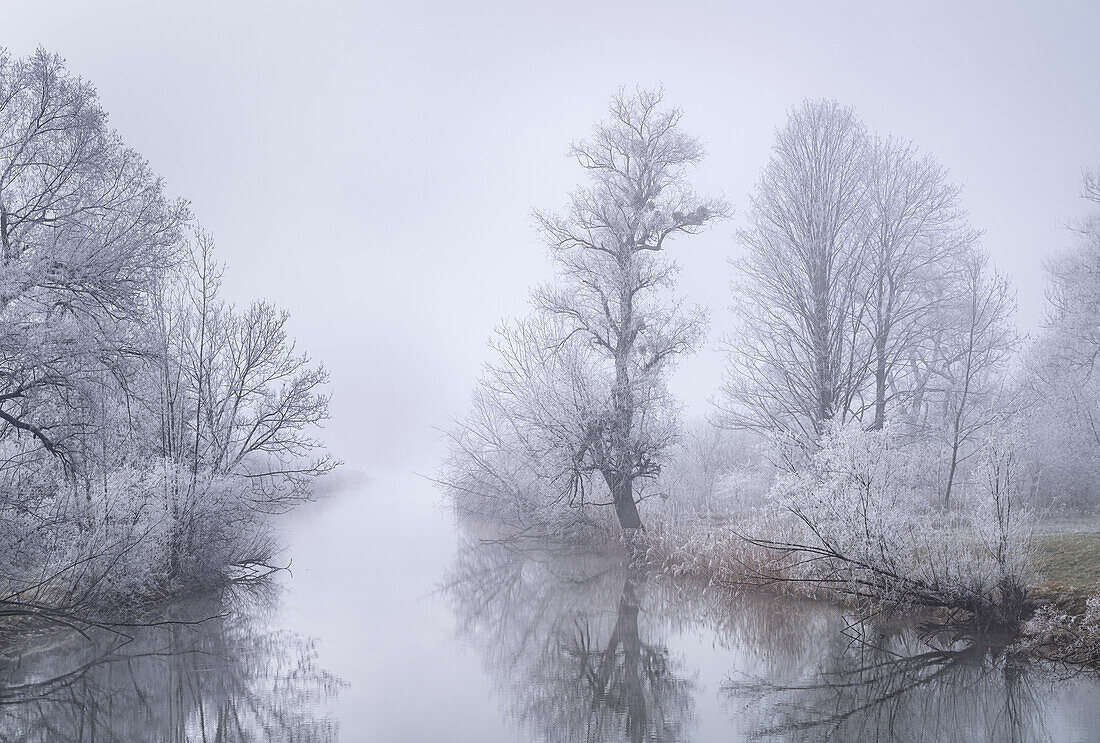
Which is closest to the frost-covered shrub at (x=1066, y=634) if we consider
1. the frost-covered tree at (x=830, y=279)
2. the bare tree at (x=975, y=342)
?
the frost-covered tree at (x=830, y=279)

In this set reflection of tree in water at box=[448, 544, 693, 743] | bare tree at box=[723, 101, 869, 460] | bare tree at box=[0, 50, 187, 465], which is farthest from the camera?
bare tree at box=[723, 101, 869, 460]

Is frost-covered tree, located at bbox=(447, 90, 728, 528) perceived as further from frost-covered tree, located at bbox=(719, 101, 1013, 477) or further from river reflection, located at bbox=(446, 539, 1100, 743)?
river reflection, located at bbox=(446, 539, 1100, 743)

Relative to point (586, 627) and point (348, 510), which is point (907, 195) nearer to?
point (586, 627)

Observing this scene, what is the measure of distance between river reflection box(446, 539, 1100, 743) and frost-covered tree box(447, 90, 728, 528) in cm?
424

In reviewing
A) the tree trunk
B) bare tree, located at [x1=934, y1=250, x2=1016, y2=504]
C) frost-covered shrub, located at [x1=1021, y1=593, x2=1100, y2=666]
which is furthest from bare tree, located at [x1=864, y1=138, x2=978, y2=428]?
frost-covered shrub, located at [x1=1021, y1=593, x2=1100, y2=666]

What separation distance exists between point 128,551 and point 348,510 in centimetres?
2139

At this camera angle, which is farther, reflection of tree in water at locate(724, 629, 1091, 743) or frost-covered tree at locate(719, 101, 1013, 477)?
frost-covered tree at locate(719, 101, 1013, 477)

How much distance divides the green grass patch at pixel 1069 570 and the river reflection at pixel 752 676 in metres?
0.96

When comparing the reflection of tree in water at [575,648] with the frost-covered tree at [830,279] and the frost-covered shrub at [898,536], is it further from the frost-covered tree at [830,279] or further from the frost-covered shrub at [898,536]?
the frost-covered tree at [830,279]

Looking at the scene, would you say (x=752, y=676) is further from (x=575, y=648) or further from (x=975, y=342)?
(x=975, y=342)

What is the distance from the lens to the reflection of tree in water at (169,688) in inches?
270

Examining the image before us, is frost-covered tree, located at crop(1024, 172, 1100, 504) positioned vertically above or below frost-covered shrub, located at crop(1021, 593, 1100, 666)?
above

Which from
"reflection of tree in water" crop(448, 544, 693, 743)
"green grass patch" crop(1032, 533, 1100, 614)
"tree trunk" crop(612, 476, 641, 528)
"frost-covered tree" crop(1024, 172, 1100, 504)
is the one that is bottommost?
"reflection of tree in water" crop(448, 544, 693, 743)

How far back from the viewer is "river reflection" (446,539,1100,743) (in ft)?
22.3
